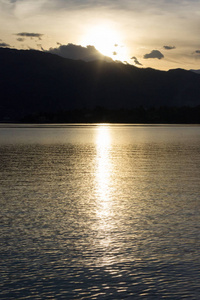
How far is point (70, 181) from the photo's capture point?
103ft

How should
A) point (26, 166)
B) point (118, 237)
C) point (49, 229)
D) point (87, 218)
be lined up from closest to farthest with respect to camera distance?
point (118, 237)
point (49, 229)
point (87, 218)
point (26, 166)

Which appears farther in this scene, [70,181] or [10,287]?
[70,181]

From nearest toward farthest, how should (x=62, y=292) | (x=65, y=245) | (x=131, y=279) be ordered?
(x=62, y=292) → (x=131, y=279) → (x=65, y=245)

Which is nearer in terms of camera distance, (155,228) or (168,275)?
(168,275)

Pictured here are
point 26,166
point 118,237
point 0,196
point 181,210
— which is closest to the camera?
point 118,237

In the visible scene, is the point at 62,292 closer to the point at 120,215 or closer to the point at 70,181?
the point at 120,215

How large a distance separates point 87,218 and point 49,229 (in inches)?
98.6

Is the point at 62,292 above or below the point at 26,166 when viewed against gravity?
below

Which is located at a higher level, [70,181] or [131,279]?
[70,181]

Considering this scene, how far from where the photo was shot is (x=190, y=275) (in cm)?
1204

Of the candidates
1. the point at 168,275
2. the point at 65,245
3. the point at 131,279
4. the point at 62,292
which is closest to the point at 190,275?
the point at 168,275

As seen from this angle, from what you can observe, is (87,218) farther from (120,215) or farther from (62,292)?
(62,292)

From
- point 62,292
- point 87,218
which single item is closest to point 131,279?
point 62,292

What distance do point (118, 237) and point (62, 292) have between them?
17.4 ft
